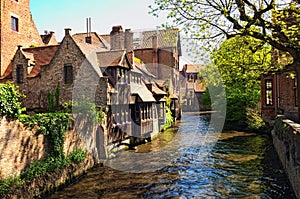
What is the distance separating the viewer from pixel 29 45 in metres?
28.9

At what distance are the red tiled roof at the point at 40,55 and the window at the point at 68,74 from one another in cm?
294

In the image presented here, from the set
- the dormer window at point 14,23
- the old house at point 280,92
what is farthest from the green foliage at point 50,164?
the dormer window at point 14,23

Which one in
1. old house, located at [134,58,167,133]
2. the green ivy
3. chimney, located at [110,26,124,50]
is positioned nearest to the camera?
chimney, located at [110,26,124,50]

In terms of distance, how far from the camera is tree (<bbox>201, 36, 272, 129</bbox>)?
15473 millimetres

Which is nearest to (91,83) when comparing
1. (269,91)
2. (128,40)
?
(128,40)

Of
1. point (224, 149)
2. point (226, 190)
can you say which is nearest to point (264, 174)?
point (226, 190)

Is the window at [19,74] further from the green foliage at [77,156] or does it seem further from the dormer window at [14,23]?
the green foliage at [77,156]

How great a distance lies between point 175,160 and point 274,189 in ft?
24.0

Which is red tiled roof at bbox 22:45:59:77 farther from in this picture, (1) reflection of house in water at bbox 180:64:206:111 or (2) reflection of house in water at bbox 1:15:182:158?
(1) reflection of house in water at bbox 180:64:206:111

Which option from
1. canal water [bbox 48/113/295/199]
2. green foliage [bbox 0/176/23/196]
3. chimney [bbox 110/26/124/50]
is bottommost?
canal water [bbox 48/113/295/199]

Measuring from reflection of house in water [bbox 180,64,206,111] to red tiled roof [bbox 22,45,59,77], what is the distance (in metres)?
47.8

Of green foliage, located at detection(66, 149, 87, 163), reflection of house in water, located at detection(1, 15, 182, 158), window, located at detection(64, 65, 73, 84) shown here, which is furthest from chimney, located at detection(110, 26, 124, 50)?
green foliage, located at detection(66, 149, 87, 163)

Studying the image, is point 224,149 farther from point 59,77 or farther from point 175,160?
point 59,77

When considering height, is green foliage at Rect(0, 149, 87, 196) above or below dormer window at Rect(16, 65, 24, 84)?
below
